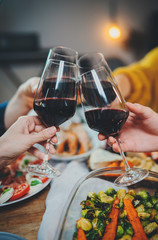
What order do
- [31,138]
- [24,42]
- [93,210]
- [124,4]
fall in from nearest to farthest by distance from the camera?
1. [93,210]
2. [31,138]
3. [24,42]
4. [124,4]

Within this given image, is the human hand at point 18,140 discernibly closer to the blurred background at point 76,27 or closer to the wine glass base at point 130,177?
the wine glass base at point 130,177

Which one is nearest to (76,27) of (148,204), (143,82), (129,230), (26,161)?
(143,82)

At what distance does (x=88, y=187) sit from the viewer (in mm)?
841

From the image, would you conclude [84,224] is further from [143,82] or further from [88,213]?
[143,82]

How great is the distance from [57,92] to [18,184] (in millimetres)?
496

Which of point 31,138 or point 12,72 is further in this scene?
point 12,72

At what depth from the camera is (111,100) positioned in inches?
29.8

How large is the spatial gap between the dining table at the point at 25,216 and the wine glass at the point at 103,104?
1.17ft

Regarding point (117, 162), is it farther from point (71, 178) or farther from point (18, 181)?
point (18, 181)

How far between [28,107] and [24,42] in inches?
135

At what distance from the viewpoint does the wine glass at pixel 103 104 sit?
750 mm

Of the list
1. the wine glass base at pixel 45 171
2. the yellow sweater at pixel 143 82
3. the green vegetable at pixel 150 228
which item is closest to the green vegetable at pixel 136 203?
the green vegetable at pixel 150 228

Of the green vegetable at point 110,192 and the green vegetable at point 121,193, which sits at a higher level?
the green vegetable at point 121,193

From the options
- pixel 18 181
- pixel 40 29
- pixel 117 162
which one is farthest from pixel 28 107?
pixel 40 29
